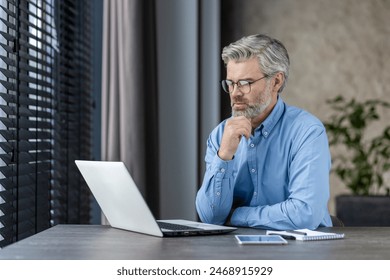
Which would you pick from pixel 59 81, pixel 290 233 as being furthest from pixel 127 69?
pixel 290 233

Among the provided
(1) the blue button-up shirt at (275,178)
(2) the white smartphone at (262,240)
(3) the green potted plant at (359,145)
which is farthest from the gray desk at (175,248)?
(3) the green potted plant at (359,145)

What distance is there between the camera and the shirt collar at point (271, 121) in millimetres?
2430

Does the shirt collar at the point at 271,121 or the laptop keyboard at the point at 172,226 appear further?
the shirt collar at the point at 271,121

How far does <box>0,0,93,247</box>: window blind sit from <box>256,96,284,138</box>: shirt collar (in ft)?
2.87

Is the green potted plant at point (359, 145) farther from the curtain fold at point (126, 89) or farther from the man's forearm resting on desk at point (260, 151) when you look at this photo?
the man's forearm resting on desk at point (260, 151)

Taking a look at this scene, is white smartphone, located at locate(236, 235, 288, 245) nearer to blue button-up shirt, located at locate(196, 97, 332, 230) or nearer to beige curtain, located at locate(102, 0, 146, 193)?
blue button-up shirt, located at locate(196, 97, 332, 230)

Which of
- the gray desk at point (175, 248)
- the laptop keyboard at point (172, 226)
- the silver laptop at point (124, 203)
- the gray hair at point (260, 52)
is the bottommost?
the gray desk at point (175, 248)

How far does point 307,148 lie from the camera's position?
2.30 metres

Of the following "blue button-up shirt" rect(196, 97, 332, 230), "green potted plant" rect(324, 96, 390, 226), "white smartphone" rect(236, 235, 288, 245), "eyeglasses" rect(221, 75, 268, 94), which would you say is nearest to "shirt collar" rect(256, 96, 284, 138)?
"blue button-up shirt" rect(196, 97, 332, 230)

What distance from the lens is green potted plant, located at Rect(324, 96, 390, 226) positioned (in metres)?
4.70

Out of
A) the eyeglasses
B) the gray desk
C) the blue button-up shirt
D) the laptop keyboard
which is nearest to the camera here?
the gray desk

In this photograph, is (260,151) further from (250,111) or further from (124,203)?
(124,203)

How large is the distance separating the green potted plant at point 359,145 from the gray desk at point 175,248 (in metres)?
2.74
